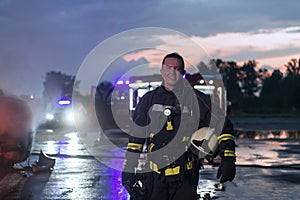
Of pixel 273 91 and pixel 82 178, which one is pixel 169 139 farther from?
pixel 273 91

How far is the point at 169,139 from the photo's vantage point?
4859mm

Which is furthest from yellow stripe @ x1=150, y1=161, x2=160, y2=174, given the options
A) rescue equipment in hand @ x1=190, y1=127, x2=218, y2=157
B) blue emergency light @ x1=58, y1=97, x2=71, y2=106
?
blue emergency light @ x1=58, y1=97, x2=71, y2=106

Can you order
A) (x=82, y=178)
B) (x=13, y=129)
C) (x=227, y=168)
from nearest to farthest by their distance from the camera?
(x=227, y=168), (x=13, y=129), (x=82, y=178)

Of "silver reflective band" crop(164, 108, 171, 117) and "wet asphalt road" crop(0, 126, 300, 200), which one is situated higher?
"silver reflective band" crop(164, 108, 171, 117)

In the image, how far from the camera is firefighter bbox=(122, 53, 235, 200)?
481cm

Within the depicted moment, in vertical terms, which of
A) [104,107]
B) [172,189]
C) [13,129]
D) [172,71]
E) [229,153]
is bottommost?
[172,189]

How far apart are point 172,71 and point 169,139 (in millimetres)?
599

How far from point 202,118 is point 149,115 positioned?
468 millimetres

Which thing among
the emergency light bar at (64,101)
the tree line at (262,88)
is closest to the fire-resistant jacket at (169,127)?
the emergency light bar at (64,101)

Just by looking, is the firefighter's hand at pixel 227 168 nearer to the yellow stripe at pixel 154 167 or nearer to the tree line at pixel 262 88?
the yellow stripe at pixel 154 167

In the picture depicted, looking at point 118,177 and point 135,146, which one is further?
point 118,177

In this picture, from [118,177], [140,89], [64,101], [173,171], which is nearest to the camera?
[173,171]

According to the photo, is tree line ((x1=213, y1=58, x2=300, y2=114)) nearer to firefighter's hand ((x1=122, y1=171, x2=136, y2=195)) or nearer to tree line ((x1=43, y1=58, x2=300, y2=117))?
tree line ((x1=43, y1=58, x2=300, y2=117))

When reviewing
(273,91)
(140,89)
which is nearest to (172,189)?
(140,89)
